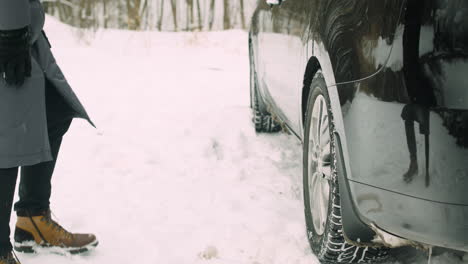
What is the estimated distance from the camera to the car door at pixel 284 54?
10.2 ft

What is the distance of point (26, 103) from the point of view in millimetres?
2592

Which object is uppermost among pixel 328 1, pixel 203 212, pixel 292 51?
pixel 328 1

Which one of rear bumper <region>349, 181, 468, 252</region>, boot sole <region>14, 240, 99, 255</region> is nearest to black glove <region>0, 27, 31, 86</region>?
boot sole <region>14, 240, 99, 255</region>

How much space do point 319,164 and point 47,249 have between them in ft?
4.49

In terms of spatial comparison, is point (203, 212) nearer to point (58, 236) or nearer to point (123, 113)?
point (58, 236)

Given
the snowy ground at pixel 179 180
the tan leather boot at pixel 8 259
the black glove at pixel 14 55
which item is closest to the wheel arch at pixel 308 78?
the snowy ground at pixel 179 180

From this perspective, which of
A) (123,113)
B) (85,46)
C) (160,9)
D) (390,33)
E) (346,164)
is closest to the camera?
(390,33)

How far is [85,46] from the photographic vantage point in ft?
40.0

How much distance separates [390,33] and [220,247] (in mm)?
1555

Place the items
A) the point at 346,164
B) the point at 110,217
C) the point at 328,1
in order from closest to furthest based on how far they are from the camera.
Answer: the point at 346,164
the point at 328,1
the point at 110,217

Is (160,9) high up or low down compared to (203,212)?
up

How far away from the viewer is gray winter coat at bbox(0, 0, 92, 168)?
2.49 metres

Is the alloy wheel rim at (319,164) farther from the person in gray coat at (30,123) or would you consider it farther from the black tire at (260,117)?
the black tire at (260,117)

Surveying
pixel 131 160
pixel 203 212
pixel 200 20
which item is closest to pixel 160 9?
pixel 200 20
